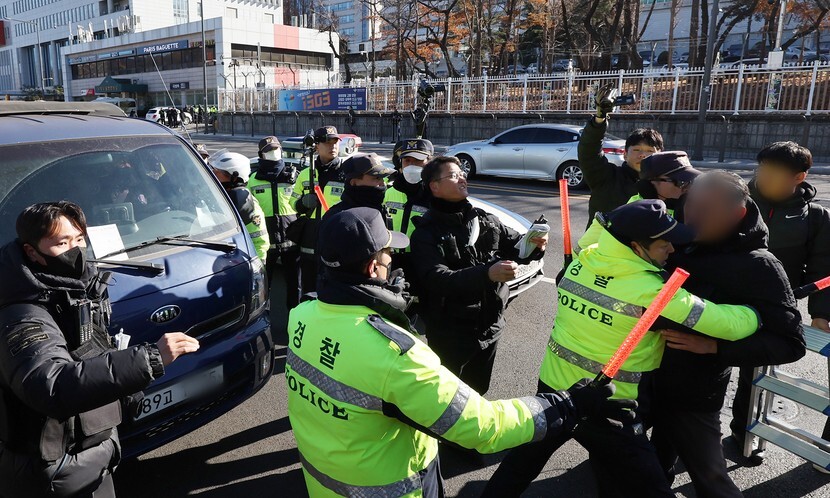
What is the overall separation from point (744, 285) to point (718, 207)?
0.32 metres

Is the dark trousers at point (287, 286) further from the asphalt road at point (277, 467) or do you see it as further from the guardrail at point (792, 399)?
the guardrail at point (792, 399)

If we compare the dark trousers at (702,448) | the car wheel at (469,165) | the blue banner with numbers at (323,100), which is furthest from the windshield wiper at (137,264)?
the blue banner with numbers at (323,100)

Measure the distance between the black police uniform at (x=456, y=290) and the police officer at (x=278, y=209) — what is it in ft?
7.45

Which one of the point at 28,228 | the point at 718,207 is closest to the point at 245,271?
the point at 28,228

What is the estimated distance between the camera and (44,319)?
1899mm

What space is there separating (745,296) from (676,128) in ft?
60.3

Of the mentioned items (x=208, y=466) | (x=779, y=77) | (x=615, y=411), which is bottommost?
(x=208, y=466)

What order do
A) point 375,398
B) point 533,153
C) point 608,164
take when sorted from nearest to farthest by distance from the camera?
point 375,398 < point 608,164 < point 533,153

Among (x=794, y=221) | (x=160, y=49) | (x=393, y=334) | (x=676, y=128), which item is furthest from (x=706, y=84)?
(x=160, y=49)

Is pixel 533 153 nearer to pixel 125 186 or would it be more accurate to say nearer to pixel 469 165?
pixel 469 165

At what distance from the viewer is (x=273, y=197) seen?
5.41m

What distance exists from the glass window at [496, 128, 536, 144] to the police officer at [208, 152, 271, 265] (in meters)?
10.1

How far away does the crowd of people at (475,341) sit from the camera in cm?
174

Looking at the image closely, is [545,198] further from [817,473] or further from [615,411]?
[615,411]
